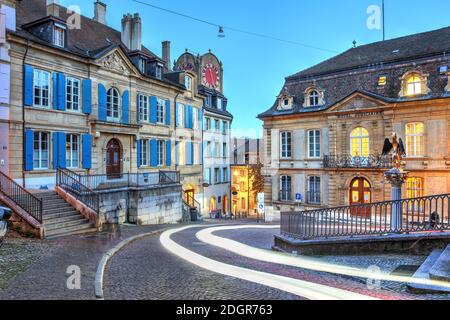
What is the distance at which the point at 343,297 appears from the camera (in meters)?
5.86

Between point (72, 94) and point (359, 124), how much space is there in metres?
18.7

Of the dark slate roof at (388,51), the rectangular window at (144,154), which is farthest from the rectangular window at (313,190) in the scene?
the rectangular window at (144,154)

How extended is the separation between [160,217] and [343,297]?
16.6 meters

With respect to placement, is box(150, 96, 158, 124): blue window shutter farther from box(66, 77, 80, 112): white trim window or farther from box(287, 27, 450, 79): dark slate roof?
box(287, 27, 450, 79): dark slate roof

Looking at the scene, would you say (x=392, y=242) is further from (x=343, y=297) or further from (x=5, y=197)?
(x=5, y=197)

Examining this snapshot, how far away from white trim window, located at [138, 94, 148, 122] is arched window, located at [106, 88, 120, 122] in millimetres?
2022

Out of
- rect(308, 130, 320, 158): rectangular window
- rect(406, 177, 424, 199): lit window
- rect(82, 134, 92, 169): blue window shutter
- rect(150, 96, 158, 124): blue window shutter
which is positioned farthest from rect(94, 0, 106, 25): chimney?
rect(406, 177, 424, 199): lit window

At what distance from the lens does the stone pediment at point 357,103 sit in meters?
24.2

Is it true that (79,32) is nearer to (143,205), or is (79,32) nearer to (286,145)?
(143,205)

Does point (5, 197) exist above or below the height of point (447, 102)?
below

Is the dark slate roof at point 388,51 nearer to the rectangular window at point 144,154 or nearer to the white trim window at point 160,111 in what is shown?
the white trim window at point 160,111

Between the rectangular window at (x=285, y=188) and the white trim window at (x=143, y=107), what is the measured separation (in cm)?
1190
